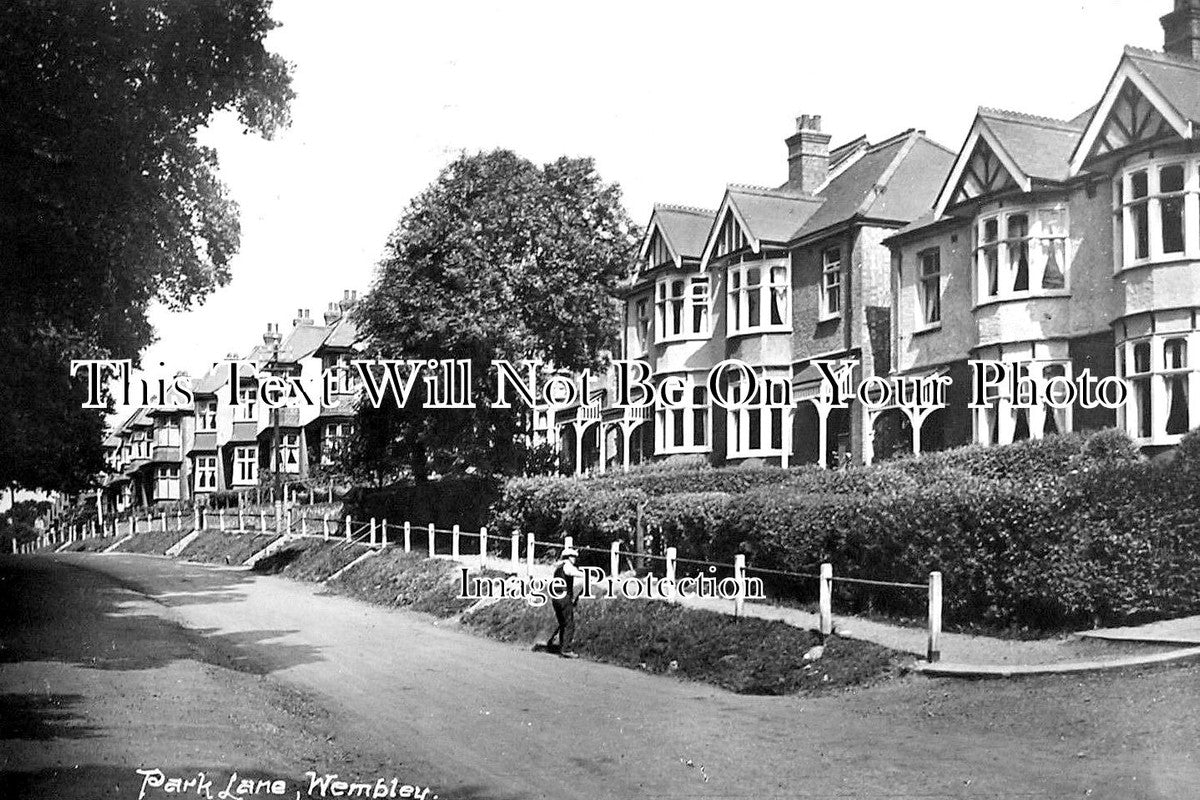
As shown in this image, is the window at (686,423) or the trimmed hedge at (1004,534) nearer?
the trimmed hedge at (1004,534)

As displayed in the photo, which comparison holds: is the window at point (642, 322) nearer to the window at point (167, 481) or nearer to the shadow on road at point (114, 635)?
the shadow on road at point (114, 635)

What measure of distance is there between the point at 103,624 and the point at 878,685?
14393 mm

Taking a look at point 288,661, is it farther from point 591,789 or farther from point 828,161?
point 828,161

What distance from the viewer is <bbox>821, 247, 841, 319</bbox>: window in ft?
113

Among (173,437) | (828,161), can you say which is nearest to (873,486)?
(828,161)

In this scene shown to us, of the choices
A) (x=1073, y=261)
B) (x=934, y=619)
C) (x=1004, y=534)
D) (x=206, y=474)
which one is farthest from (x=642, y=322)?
(x=206, y=474)

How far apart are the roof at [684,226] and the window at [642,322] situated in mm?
3103

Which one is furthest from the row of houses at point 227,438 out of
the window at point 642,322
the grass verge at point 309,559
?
the window at point 642,322

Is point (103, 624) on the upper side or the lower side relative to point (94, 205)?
lower

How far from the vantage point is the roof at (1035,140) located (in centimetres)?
2684

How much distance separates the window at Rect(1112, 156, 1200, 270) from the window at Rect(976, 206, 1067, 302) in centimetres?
259

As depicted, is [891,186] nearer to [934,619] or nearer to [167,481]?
[934,619]

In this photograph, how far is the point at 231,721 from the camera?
12570mm

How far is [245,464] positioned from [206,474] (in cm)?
723
